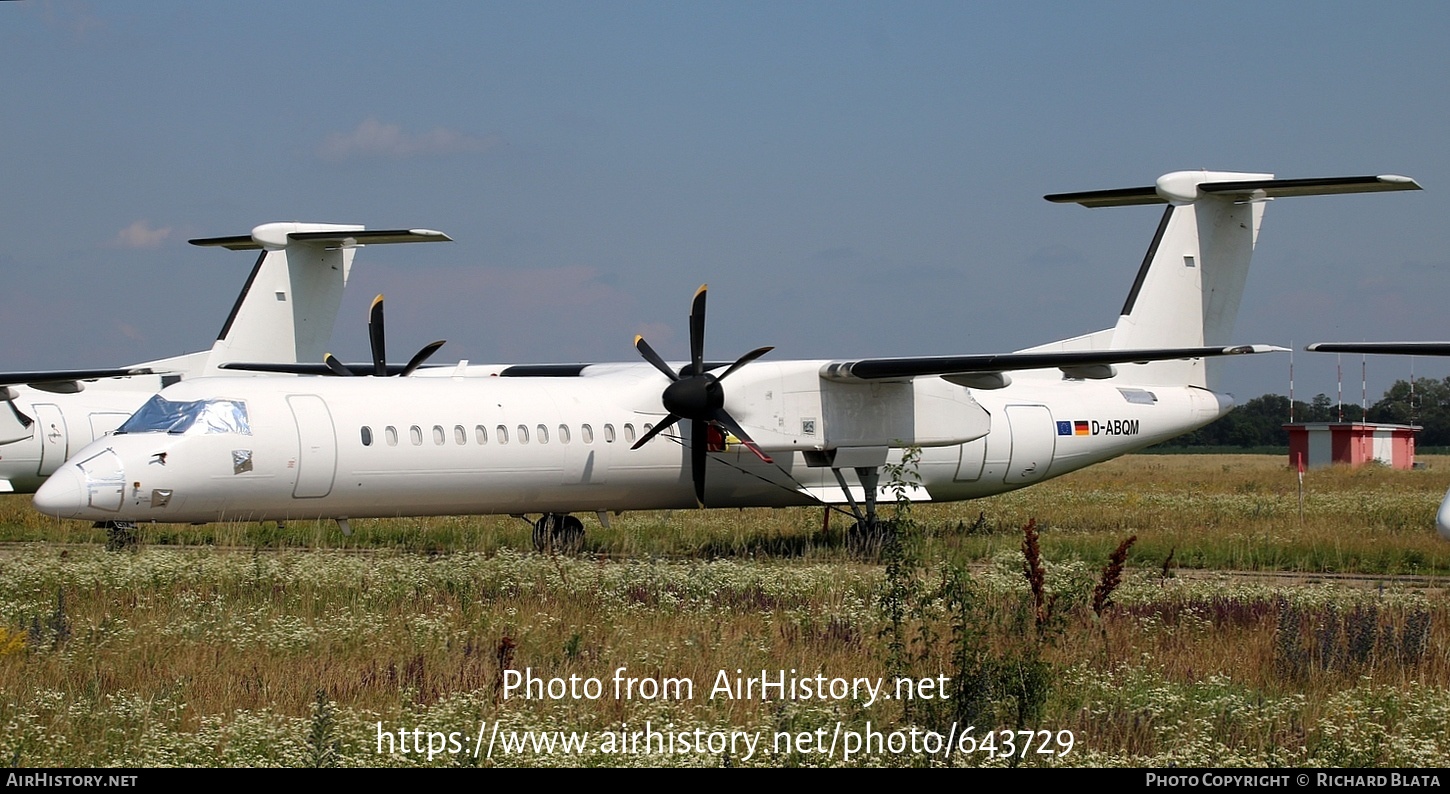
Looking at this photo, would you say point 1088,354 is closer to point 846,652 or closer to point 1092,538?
point 1092,538

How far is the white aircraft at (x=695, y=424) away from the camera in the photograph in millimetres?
16938

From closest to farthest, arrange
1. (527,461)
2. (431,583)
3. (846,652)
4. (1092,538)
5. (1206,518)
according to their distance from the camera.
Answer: (846,652)
(431,583)
(527,461)
(1092,538)
(1206,518)

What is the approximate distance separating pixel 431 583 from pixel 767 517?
12.6 m

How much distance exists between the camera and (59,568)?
51.7ft

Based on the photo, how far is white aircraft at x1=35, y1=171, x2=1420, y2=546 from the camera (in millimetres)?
16938

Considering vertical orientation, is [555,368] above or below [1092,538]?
above

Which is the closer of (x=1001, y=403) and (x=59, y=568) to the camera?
(x=59, y=568)

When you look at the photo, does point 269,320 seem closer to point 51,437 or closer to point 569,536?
point 51,437

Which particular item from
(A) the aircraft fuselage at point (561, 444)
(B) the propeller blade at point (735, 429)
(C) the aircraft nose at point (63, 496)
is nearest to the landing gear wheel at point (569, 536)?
(A) the aircraft fuselage at point (561, 444)

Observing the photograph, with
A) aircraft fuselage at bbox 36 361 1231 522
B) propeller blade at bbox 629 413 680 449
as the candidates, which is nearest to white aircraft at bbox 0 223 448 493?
aircraft fuselage at bbox 36 361 1231 522

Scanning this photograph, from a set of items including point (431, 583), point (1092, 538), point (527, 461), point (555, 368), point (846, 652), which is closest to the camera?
point (846, 652)

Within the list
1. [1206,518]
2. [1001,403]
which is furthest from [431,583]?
[1206,518]

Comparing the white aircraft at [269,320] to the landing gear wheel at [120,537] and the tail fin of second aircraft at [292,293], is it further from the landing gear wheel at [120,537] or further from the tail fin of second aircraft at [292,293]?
the landing gear wheel at [120,537]

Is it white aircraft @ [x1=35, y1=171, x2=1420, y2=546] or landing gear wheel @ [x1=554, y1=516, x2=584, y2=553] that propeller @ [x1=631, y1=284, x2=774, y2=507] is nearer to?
white aircraft @ [x1=35, y1=171, x2=1420, y2=546]
